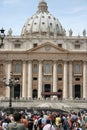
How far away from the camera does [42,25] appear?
100375 mm

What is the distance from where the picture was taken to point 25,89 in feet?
254

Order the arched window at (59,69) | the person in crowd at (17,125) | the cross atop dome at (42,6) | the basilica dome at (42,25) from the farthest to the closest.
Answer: the cross atop dome at (42,6), the basilica dome at (42,25), the arched window at (59,69), the person in crowd at (17,125)

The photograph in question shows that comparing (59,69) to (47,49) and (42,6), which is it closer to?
(47,49)

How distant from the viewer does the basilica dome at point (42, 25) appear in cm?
9869

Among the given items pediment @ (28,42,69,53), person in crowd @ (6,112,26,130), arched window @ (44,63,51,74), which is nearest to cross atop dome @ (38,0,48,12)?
pediment @ (28,42,69,53)

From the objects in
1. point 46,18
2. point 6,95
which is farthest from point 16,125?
point 46,18

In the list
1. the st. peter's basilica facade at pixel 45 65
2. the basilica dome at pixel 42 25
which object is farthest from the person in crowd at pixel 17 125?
the basilica dome at pixel 42 25

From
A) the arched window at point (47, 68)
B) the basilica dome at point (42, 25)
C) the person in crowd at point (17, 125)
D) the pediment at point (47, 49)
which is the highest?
the basilica dome at point (42, 25)

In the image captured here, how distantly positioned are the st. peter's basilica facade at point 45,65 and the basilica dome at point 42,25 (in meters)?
18.5

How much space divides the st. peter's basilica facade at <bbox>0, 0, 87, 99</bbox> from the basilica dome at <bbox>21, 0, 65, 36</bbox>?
18.5m

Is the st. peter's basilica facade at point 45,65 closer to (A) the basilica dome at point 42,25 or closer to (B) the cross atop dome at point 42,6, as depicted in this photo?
(A) the basilica dome at point 42,25

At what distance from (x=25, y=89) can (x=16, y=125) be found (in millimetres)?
68676

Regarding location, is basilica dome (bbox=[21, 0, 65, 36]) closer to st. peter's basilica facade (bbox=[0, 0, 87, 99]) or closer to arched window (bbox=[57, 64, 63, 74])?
st. peter's basilica facade (bbox=[0, 0, 87, 99])

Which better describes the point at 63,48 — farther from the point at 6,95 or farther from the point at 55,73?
the point at 6,95
